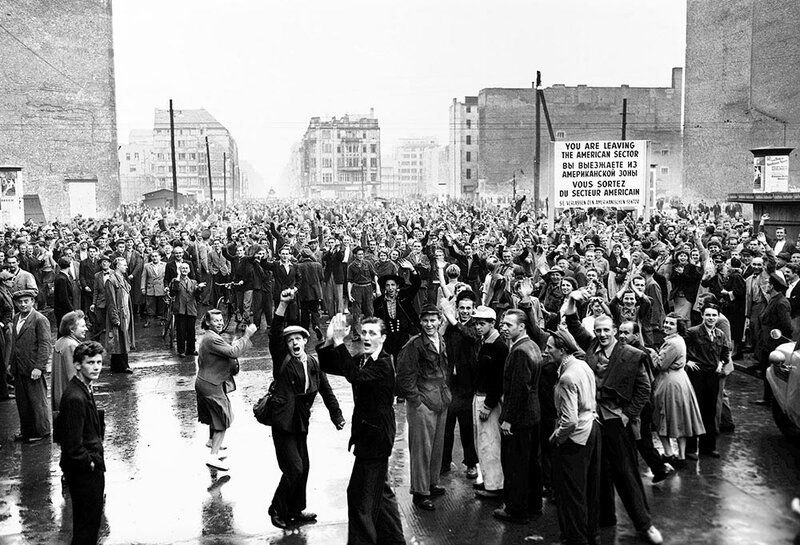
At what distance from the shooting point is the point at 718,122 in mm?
54062

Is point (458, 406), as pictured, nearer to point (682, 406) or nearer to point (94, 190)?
point (682, 406)

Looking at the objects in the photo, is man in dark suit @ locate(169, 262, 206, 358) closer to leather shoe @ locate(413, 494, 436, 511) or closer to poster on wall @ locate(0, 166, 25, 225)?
leather shoe @ locate(413, 494, 436, 511)

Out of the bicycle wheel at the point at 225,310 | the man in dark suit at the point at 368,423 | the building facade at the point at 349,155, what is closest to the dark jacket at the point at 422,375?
the man in dark suit at the point at 368,423

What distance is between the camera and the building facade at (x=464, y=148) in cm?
10325

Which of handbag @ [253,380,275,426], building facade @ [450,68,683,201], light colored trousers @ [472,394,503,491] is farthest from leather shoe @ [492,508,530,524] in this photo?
building facade @ [450,68,683,201]

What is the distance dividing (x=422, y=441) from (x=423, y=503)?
1.74 ft

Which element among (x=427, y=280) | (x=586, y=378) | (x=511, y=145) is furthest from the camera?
(x=511, y=145)

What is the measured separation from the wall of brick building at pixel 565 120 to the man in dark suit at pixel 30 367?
72450 mm

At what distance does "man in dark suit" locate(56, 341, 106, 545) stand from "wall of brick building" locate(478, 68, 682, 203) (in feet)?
247

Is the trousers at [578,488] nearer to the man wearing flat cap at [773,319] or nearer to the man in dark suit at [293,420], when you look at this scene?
the man in dark suit at [293,420]

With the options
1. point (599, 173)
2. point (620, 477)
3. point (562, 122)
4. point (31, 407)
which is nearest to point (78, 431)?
point (31, 407)

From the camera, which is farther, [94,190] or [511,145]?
[511,145]

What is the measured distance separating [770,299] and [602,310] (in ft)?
11.8

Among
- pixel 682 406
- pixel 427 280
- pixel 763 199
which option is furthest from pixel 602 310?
pixel 763 199
